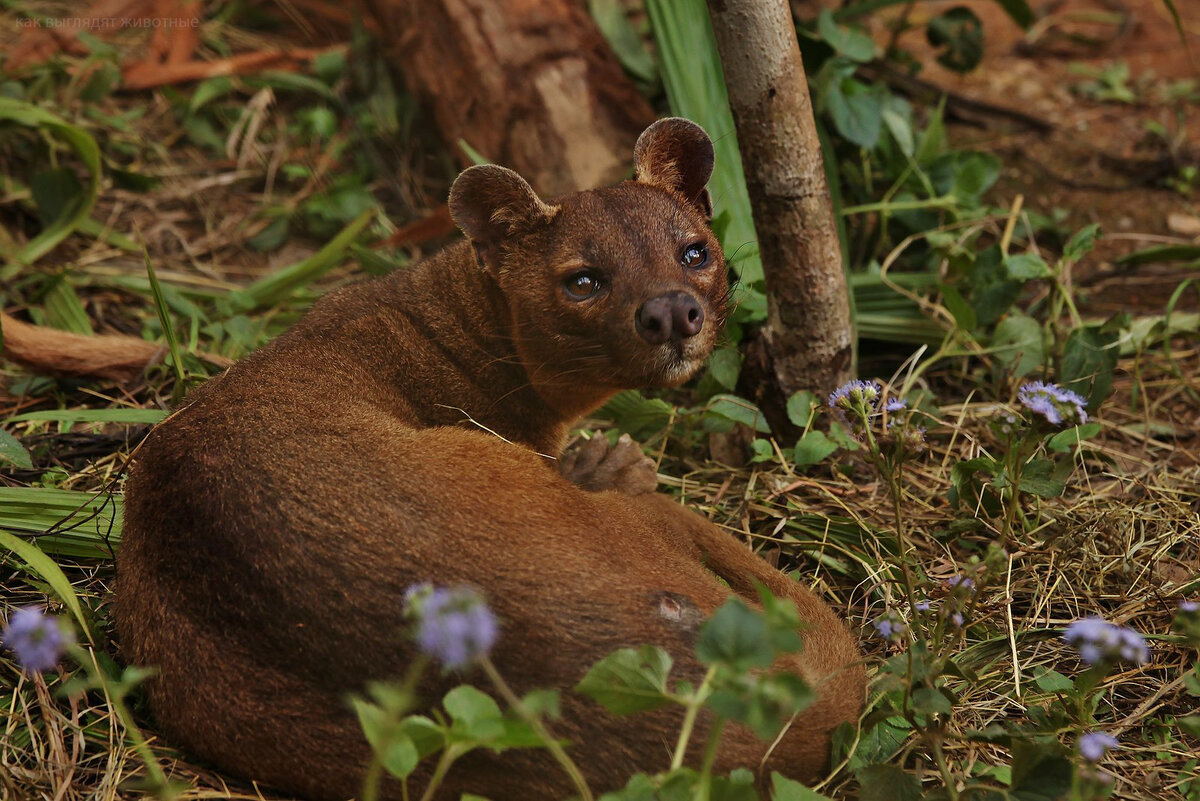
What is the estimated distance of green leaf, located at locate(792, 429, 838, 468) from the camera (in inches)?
163

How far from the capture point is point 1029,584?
3811mm

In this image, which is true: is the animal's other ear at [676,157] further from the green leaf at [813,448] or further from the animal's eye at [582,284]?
the green leaf at [813,448]

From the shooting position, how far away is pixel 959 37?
6.41 metres

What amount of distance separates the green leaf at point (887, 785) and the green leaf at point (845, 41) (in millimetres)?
3865

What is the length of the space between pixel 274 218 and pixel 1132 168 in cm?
497

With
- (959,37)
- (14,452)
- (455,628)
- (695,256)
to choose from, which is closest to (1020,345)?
(695,256)

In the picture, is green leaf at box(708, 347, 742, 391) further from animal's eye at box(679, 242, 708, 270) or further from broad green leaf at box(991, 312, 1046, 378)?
broad green leaf at box(991, 312, 1046, 378)

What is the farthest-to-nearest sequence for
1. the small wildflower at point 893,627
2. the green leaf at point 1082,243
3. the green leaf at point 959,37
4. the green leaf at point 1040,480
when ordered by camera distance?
the green leaf at point 959,37, the green leaf at point 1082,243, the green leaf at point 1040,480, the small wildflower at point 893,627

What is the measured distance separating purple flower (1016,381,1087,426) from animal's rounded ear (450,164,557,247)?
1753 millimetres

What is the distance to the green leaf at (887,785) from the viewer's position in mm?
2707

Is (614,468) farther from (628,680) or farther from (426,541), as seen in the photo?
(628,680)

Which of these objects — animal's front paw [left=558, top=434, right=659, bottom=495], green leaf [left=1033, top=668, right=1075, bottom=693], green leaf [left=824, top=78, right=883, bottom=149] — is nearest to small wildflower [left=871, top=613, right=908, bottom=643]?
green leaf [left=1033, top=668, right=1075, bottom=693]

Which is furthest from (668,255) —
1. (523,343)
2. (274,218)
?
(274,218)

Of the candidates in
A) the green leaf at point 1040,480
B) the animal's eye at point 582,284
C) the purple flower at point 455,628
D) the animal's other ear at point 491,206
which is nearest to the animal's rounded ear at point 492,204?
the animal's other ear at point 491,206
